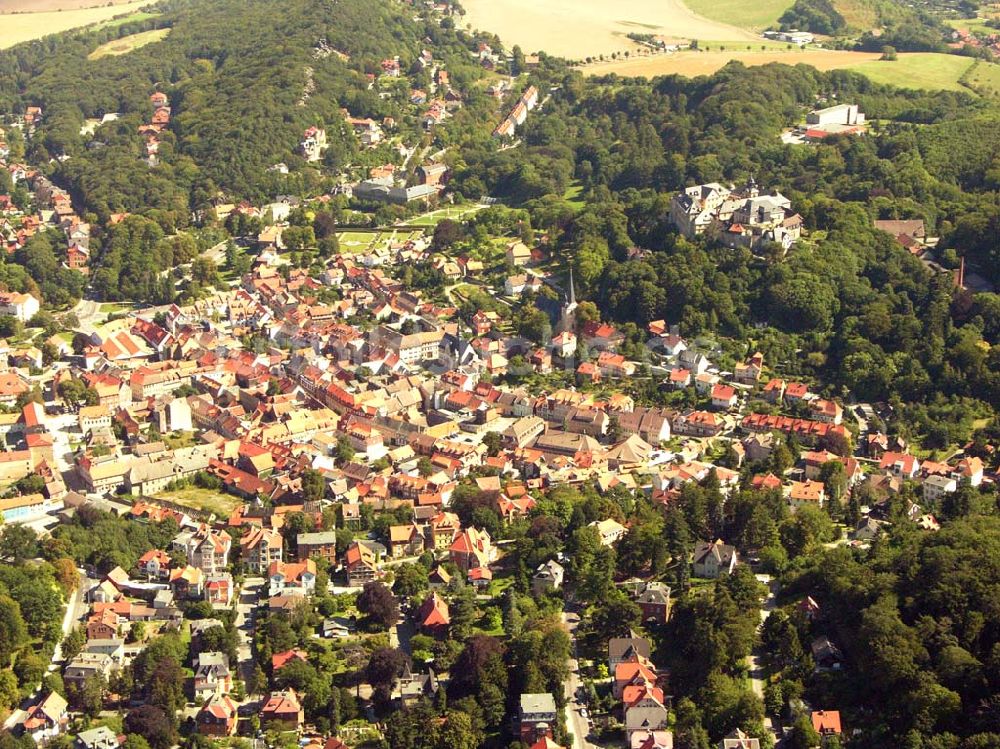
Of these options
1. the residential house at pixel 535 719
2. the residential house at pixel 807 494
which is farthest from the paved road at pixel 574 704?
the residential house at pixel 807 494

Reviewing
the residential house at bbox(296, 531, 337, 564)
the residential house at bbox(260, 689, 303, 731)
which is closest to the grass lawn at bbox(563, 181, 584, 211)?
the residential house at bbox(296, 531, 337, 564)

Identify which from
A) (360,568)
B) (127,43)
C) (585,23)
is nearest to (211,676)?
(360,568)

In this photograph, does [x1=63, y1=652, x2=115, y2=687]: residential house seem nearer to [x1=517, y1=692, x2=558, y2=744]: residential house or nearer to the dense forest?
[x1=517, y1=692, x2=558, y2=744]: residential house

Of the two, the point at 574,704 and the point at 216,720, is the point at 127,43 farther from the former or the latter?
the point at 574,704

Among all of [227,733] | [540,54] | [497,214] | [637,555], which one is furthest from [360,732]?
[540,54]

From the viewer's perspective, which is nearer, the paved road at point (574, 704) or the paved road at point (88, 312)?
the paved road at point (574, 704)

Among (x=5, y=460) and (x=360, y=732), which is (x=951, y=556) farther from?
(x=5, y=460)

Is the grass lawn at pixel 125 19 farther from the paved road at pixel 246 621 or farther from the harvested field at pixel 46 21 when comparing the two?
the paved road at pixel 246 621
